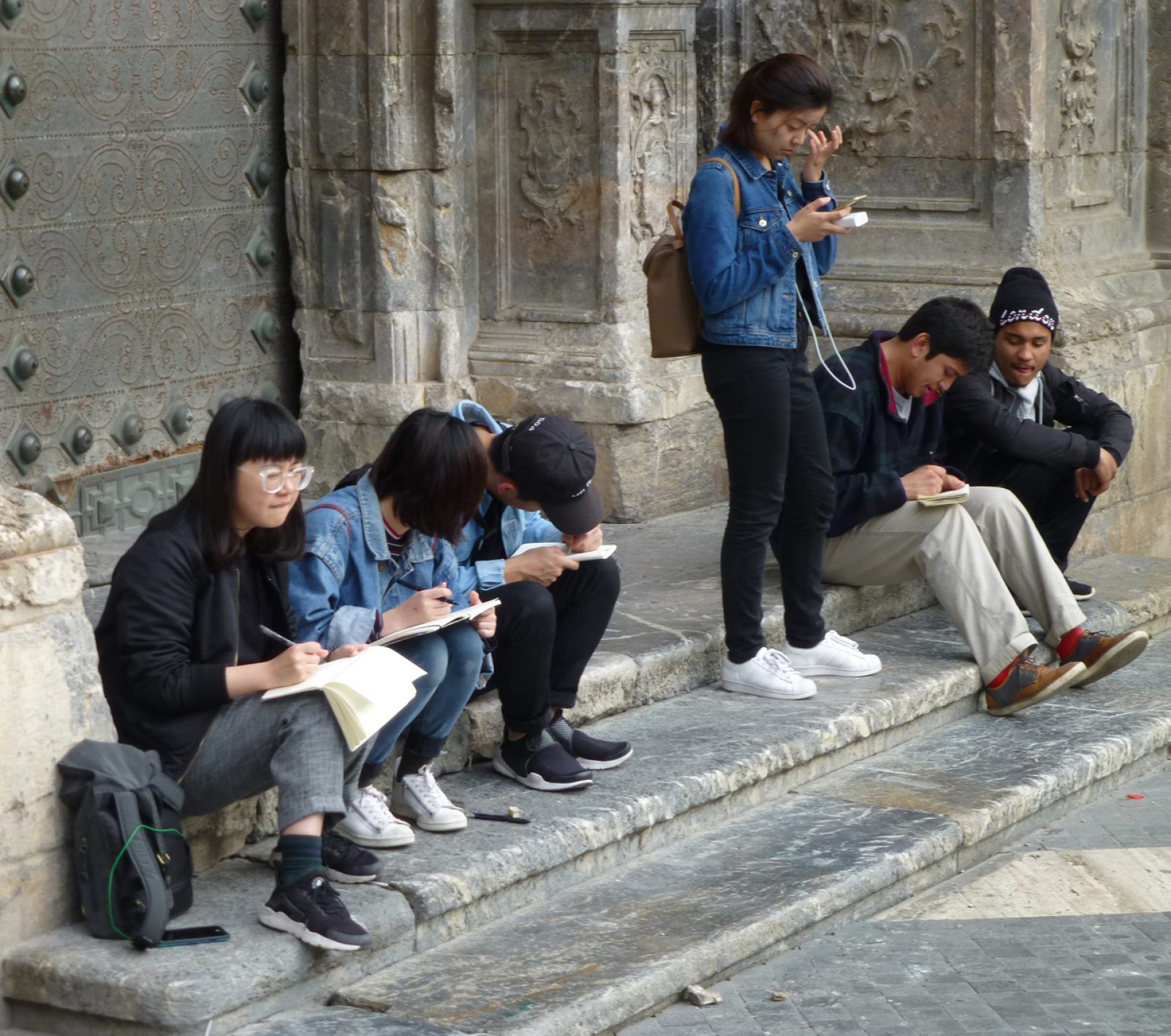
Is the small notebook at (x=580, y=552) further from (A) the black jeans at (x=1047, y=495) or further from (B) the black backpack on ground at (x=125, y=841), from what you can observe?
(A) the black jeans at (x=1047, y=495)

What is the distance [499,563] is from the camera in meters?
4.26

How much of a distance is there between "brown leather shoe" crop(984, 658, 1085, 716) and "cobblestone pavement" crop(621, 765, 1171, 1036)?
109 centimetres

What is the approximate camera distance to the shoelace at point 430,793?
13.4ft

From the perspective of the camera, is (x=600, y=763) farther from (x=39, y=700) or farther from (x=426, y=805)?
(x=39, y=700)

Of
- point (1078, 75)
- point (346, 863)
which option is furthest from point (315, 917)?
point (1078, 75)

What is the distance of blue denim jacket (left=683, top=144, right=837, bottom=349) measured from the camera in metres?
4.70

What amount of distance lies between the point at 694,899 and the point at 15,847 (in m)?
1.37

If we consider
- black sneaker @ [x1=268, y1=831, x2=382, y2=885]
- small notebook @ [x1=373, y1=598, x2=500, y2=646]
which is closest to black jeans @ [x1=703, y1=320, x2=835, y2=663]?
small notebook @ [x1=373, y1=598, x2=500, y2=646]

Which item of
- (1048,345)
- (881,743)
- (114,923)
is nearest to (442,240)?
(1048,345)

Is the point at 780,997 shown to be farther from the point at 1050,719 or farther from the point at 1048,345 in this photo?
the point at 1048,345

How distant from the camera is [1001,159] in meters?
6.66

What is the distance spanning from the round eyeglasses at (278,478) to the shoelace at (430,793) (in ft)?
2.52

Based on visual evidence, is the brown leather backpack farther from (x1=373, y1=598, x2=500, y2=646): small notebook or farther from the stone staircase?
(x1=373, y1=598, x2=500, y2=646): small notebook

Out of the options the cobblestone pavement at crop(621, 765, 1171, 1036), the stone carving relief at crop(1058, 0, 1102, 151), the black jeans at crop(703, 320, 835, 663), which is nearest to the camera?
the cobblestone pavement at crop(621, 765, 1171, 1036)
